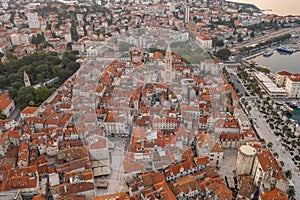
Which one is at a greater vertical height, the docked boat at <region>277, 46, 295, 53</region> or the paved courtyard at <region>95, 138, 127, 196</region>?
the docked boat at <region>277, 46, 295, 53</region>

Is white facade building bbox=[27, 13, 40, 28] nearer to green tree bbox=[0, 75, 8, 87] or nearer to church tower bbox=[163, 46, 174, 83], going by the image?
green tree bbox=[0, 75, 8, 87]

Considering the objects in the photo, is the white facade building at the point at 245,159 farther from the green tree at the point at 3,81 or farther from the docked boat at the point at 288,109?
the green tree at the point at 3,81

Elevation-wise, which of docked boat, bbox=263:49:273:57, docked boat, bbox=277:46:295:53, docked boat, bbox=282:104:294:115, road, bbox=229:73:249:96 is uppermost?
docked boat, bbox=277:46:295:53

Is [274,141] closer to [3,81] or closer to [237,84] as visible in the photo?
[237,84]

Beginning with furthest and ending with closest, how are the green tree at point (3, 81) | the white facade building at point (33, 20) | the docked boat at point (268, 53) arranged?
the white facade building at point (33, 20)
the docked boat at point (268, 53)
the green tree at point (3, 81)

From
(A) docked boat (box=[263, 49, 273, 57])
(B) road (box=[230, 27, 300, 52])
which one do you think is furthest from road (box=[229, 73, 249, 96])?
(A) docked boat (box=[263, 49, 273, 57])

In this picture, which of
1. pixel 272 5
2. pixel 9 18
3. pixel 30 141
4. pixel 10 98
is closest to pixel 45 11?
pixel 9 18

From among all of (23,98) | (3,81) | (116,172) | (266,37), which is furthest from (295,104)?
(266,37)

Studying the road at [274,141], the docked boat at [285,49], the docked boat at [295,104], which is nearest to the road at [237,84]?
the road at [274,141]
